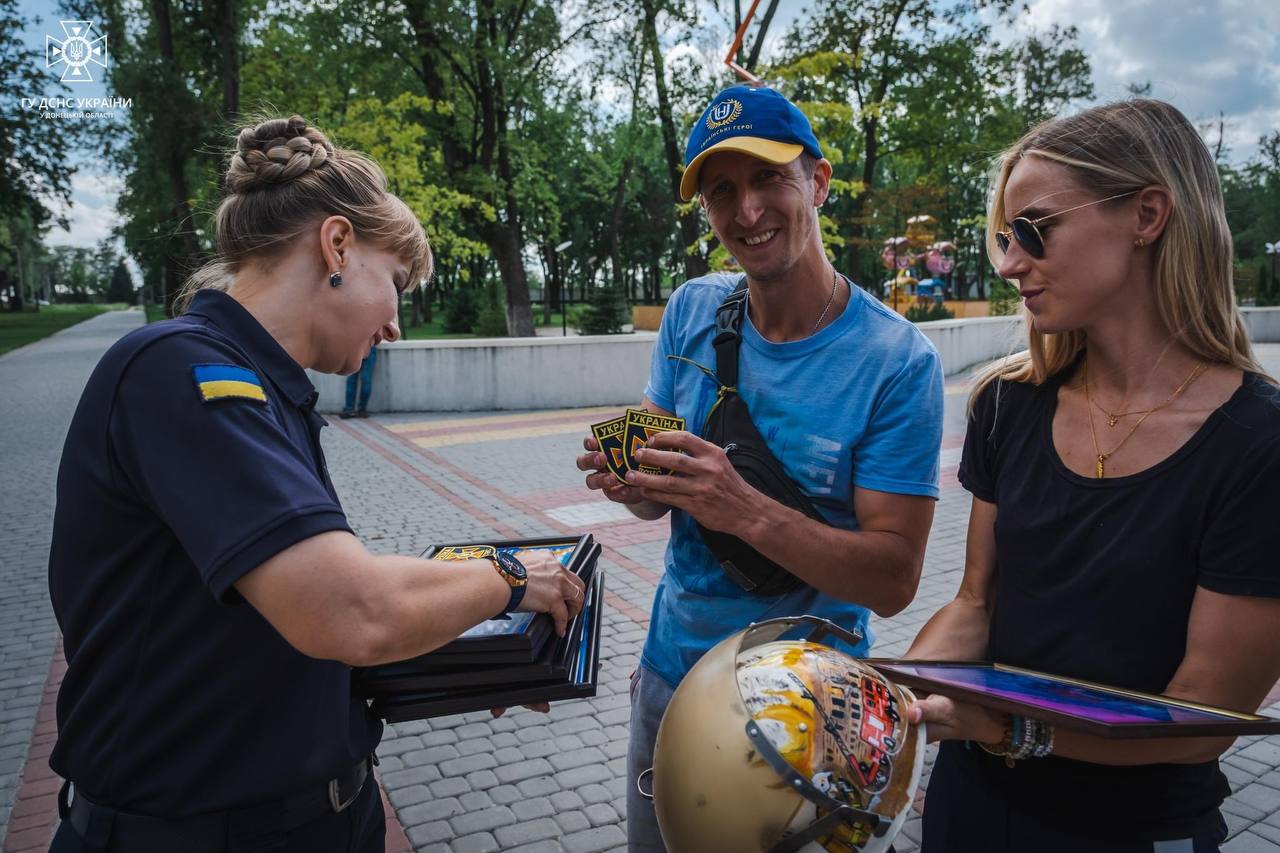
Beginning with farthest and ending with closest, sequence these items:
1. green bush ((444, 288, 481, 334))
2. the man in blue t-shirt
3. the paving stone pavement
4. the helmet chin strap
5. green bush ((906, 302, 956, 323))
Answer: green bush ((444, 288, 481, 334)) < green bush ((906, 302, 956, 323)) < the paving stone pavement < the man in blue t-shirt < the helmet chin strap

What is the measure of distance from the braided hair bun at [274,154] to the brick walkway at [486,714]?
2.80 m

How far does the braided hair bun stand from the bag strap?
3.31ft

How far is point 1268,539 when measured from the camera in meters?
1.42

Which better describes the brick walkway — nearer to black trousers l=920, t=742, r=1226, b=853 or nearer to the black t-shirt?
black trousers l=920, t=742, r=1226, b=853

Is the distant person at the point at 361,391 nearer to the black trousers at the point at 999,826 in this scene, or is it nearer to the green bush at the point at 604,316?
the green bush at the point at 604,316

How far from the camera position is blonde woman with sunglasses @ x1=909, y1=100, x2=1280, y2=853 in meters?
1.46

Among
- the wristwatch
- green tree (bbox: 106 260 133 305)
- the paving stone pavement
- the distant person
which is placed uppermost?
green tree (bbox: 106 260 133 305)

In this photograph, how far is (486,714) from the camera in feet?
15.4

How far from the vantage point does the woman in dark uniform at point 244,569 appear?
132cm

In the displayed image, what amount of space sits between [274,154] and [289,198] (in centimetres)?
13

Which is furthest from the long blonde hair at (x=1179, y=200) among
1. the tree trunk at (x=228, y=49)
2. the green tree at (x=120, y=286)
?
the green tree at (x=120, y=286)

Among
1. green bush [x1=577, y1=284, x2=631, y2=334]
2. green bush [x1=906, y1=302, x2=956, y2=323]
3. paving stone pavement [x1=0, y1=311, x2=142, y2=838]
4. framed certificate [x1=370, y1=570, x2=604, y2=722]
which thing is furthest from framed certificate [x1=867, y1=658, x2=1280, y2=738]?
green bush [x1=577, y1=284, x2=631, y2=334]

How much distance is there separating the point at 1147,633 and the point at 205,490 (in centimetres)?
162

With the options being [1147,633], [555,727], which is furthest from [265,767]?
[555,727]
